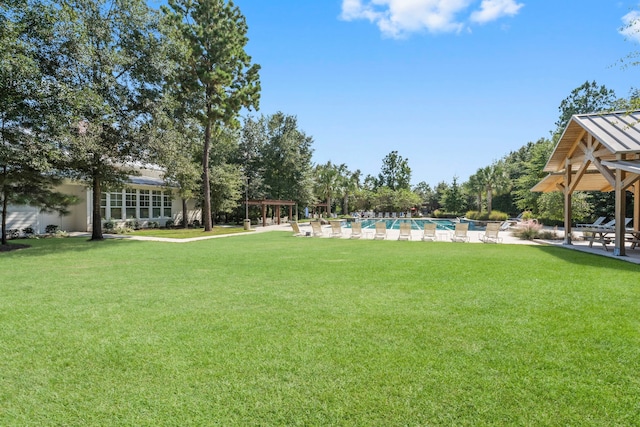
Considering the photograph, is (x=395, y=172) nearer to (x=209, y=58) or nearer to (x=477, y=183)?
(x=477, y=183)

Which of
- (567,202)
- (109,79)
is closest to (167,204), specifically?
(109,79)

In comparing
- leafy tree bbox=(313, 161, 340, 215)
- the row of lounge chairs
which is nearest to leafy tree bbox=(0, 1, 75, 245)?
the row of lounge chairs

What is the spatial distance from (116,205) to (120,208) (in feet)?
1.19

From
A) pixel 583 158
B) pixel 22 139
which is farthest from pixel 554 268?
pixel 22 139

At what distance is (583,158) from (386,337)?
14297 millimetres

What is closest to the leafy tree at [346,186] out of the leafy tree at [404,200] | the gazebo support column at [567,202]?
the leafy tree at [404,200]

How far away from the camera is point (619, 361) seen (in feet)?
11.8

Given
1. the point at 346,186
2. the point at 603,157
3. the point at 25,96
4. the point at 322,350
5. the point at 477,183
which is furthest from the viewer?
the point at 346,186

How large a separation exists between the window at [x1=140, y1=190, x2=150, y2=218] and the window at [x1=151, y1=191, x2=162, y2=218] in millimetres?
614

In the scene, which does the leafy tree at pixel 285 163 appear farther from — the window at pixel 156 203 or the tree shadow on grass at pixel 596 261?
the tree shadow on grass at pixel 596 261

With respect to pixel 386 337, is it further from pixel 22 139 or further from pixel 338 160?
pixel 338 160

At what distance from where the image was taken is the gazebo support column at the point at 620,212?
11.6 metres

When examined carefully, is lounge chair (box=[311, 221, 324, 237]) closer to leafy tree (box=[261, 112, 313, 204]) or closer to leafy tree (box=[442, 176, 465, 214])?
leafy tree (box=[261, 112, 313, 204])

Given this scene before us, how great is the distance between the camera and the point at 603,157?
42.3ft
